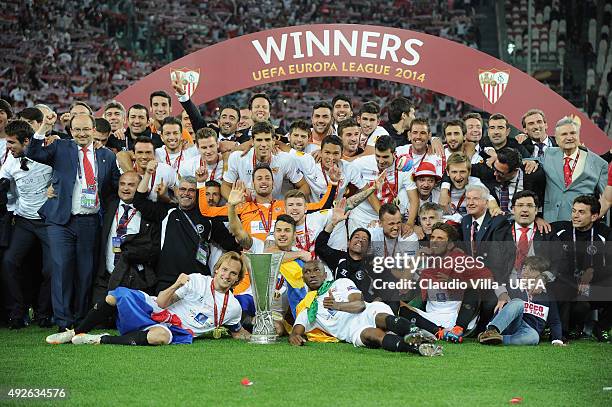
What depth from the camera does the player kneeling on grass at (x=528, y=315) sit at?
7578mm

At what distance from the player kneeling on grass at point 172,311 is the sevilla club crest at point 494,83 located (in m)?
4.27

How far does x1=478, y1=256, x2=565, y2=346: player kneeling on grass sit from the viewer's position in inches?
298

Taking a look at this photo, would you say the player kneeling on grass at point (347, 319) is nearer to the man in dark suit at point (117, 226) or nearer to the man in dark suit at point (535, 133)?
the man in dark suit at point (117, 226)

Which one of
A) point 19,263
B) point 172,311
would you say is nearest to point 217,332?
point 172,311

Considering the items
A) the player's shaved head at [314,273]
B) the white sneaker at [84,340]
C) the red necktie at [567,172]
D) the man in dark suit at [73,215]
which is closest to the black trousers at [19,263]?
the man in dark suit at [73,215]

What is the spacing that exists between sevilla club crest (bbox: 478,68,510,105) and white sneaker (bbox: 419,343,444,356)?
4505 millimetres

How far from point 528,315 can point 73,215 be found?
12.1 ft

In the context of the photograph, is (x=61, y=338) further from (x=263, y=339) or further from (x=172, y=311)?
(x=263, y=339)

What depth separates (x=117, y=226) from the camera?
8508 mm

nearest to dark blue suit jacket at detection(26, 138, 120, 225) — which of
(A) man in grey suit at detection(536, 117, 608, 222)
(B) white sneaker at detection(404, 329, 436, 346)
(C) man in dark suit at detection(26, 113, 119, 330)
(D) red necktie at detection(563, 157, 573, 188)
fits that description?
(C) man in dark suit at detection(26, 113, 119, 330)

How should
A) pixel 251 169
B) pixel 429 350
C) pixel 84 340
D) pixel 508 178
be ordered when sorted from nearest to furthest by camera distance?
pixel 429 350, pixel 84 340, pixel 508 178, pixel 251 169

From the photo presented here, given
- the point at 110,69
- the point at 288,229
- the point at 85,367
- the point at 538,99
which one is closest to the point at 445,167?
the point at 288,229

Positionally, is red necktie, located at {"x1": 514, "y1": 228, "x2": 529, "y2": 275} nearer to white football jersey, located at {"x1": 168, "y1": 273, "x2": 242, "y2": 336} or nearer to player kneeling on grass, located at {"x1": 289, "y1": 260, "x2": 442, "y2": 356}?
player kneeling on grass, located at {"x1": 289, "y1": 260, "x2": 442, "y2": 356}

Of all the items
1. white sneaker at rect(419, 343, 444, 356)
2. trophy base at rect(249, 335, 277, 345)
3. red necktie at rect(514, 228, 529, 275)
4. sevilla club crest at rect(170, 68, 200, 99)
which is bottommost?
trophy base at rect(249, 335, 277, 345)
